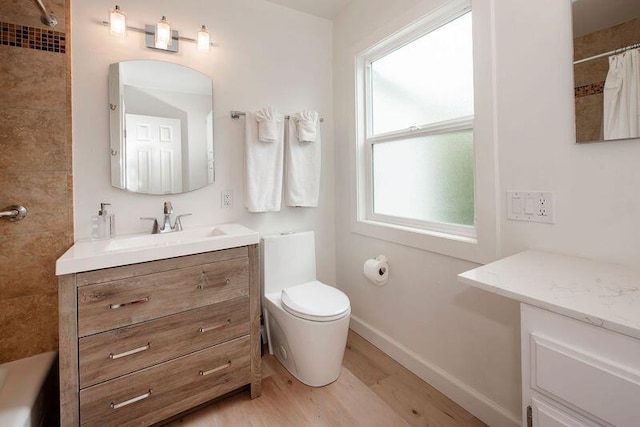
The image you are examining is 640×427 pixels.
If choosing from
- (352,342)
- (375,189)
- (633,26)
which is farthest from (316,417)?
(633,26)

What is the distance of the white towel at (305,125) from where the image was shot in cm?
218

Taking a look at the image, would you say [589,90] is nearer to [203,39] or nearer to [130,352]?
[203,39]

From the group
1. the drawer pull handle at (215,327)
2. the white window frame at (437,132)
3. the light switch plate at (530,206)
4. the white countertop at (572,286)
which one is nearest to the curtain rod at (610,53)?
the white window frame at (437,132)

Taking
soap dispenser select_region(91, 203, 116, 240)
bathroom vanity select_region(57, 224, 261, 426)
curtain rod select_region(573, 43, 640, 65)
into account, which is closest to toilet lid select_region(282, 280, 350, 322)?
bathroom vanity select_region(57, 224, 261, 426)

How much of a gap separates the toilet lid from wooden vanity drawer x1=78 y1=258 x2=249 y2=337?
29 centimetres

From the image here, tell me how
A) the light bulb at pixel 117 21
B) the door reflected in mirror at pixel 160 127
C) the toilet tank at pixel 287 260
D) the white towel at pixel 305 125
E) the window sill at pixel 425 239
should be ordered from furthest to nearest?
the white towel at pixel 305 125
the toilet tank at pixel 287 260
the door reflected in mirror at pixel 160 127
the light bulb at pixel 117 21
the window sill at pixel 425 239

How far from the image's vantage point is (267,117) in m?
2.04

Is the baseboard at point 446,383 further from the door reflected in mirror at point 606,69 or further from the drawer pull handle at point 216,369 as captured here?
the door reflected in mirror at point 606,69

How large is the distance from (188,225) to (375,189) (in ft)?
4.41

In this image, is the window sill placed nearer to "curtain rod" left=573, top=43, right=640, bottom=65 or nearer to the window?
the window

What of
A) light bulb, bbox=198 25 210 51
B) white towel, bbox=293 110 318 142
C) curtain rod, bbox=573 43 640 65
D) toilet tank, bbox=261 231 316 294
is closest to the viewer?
curtain rod, bbox=573 43 640 65

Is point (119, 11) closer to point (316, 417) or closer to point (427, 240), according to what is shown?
point (427, 240)

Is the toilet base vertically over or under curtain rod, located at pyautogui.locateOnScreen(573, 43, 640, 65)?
under

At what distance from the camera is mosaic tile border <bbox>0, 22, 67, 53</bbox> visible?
1486 millimetres
